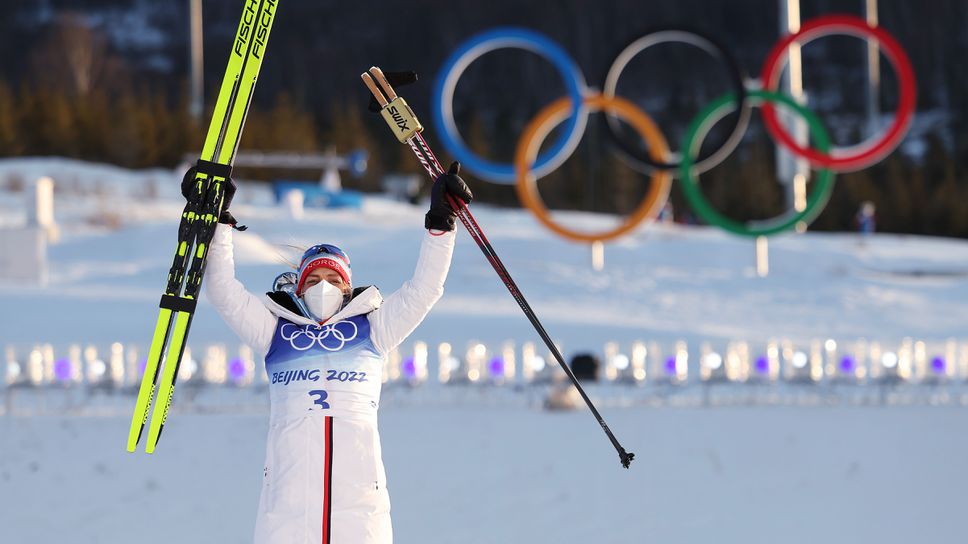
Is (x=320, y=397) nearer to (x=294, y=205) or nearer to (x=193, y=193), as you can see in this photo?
(x=193, y=193)

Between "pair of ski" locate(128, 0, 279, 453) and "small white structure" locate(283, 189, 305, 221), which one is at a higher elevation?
"small white structure" locate(283, 189, 305, 221)

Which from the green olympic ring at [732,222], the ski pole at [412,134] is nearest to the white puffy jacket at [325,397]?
the ski pole at [412,134]

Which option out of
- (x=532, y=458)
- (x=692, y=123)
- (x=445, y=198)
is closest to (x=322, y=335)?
(x=445, y=198)

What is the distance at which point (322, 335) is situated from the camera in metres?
4.18

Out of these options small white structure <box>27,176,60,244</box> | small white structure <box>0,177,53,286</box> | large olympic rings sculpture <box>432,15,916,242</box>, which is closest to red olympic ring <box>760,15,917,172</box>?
large olympic rings sculpture <box>432,15,916,242</box>

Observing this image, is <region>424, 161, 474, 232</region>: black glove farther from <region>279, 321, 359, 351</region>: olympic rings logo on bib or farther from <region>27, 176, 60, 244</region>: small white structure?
<region>27, 176, 60, 244</region>: small white structure

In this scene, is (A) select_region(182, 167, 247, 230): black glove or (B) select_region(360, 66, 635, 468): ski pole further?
(B) select_region(360, 66, 635, 468): ski pole

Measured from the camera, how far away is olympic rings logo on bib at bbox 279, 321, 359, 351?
4160 millimetres

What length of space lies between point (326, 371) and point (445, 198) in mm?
668

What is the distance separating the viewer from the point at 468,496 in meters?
7.53

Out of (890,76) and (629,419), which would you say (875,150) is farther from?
(890,76)

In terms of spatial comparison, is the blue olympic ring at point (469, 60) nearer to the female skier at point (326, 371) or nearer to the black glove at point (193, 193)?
Result: the black glove at point (193, 193)

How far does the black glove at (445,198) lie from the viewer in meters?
4.20

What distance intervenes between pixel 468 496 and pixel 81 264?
13.0 metres
